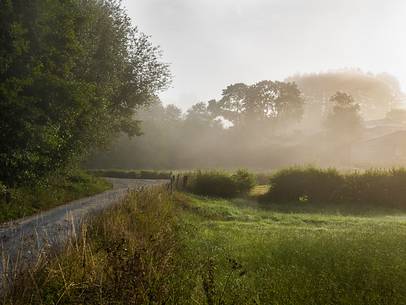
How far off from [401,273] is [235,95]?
318 feet

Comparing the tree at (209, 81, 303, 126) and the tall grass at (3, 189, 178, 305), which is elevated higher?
the tree at (209, 81, 303, 126)

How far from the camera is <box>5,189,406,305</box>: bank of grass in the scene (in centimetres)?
566

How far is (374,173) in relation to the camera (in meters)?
34.2

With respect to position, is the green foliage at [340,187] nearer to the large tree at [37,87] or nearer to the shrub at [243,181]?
the shrub at [243,181]

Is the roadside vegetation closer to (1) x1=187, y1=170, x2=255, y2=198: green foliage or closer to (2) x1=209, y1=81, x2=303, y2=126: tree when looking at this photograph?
(1) x1=187, y1=170, x2=255, y2=198: green foliage

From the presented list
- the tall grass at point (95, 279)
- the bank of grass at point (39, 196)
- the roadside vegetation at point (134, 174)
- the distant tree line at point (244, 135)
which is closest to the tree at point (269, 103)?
the distant tree line at point (244, 135)

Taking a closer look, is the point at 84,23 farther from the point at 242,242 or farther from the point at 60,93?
the point at 242,242

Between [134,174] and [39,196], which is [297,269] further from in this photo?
[134,174]

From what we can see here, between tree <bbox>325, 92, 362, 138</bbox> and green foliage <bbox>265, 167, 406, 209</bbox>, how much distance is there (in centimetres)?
4599

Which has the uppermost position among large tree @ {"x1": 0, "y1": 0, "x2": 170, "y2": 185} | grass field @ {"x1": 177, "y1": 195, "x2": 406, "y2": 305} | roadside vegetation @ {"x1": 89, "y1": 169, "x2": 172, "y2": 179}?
large tree @ {"x1": 0, "y1": 0, "x2": 170, "y2": 185}

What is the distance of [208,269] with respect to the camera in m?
5.43

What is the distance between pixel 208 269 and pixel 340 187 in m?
31.4

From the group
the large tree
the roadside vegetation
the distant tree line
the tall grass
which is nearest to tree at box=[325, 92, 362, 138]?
the distant tree line

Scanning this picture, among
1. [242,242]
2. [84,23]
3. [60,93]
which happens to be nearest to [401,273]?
[242,242]
